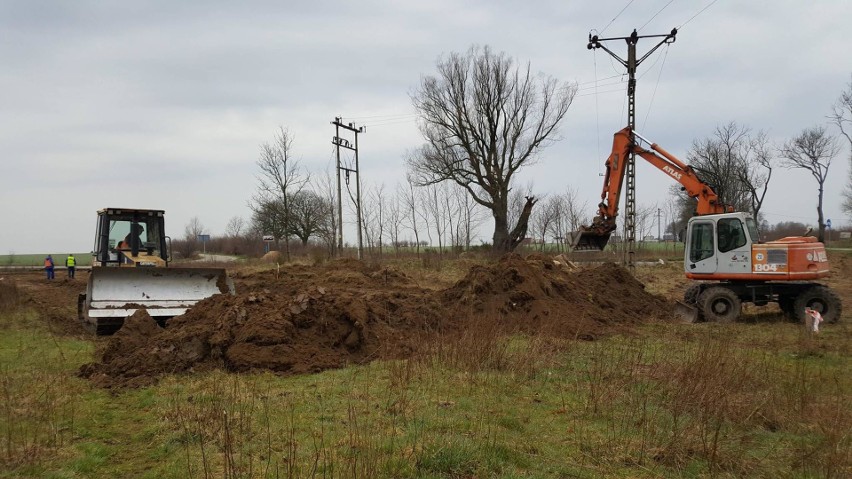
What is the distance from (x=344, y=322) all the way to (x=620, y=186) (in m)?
11.8

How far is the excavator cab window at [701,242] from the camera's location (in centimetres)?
1402

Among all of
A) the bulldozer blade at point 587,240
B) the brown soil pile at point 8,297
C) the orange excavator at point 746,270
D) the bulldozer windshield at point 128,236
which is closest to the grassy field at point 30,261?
the brown soil pile at point 8,297

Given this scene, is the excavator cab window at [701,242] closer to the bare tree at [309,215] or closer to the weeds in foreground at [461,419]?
the weeds in foreground at [461,419]

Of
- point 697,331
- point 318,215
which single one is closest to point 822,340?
point 697,331

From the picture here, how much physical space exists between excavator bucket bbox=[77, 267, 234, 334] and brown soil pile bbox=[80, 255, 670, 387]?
1.72 meters

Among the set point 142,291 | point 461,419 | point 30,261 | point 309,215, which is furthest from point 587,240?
point 30,261

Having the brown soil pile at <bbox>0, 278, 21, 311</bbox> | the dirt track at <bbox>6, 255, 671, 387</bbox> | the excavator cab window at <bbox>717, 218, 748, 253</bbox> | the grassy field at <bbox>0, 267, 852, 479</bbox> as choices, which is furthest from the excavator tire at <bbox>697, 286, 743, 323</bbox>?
the brown soil pile at <bbox>0, 278, 21, 311</bbox>

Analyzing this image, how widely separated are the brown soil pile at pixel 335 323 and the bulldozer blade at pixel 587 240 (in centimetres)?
285

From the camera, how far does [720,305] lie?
45.4 feet

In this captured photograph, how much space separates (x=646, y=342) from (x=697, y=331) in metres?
2.17

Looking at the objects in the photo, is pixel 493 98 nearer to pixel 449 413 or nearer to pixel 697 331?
pixel 697 331

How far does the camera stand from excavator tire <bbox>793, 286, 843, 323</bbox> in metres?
13.2

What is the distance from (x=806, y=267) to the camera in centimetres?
1305

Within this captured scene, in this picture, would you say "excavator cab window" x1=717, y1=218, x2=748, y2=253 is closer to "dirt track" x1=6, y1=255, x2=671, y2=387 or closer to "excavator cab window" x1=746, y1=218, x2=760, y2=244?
"excavator cab window" x1=746, y1=218, x2=760, y2=244
